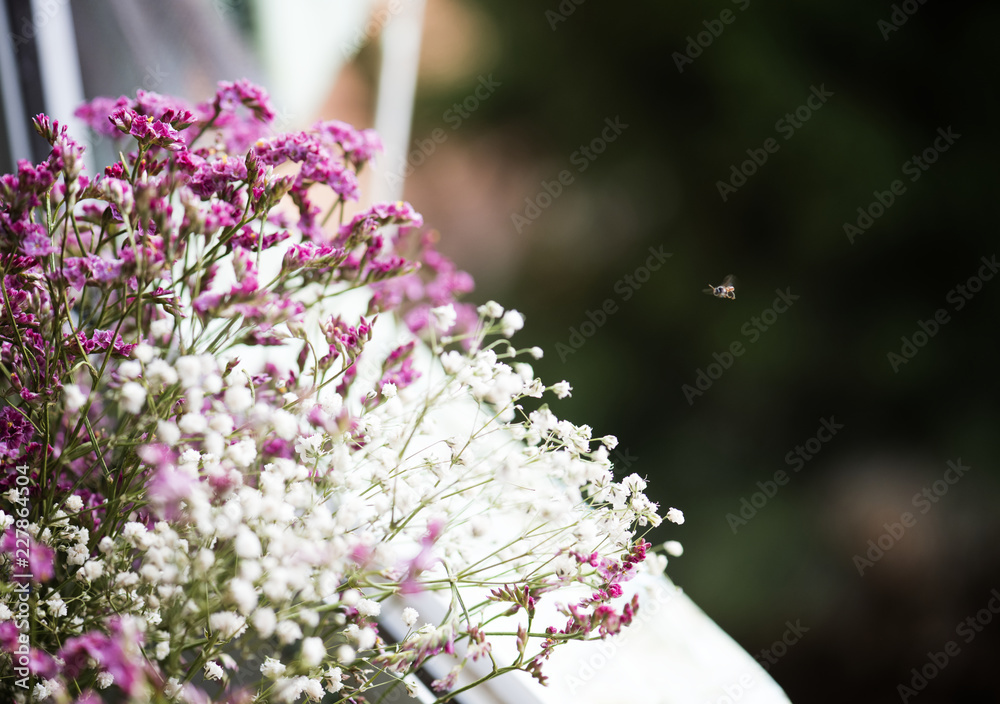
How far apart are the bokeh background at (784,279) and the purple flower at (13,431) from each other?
0.94 m

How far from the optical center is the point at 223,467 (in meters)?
0.41

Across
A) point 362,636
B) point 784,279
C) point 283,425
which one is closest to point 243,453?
point 283,425

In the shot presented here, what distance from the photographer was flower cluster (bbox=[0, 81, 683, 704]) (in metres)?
0.38

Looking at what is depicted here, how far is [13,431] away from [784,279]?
149 centimetres

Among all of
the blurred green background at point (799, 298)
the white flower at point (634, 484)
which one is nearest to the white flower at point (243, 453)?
the white flower at point (634, 484)

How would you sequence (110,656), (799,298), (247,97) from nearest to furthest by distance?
(110,656)
(247,97)
(799,298)

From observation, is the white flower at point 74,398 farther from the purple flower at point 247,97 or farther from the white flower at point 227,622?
the purple flower at point 247,97

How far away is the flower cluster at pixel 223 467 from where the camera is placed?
377 mm

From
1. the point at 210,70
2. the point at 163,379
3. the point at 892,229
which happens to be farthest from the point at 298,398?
the point at 892,229

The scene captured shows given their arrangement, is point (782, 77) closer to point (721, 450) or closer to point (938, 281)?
point (938, 281)

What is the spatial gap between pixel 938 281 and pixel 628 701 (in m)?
1.28

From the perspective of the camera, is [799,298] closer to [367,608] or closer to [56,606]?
[367,608]

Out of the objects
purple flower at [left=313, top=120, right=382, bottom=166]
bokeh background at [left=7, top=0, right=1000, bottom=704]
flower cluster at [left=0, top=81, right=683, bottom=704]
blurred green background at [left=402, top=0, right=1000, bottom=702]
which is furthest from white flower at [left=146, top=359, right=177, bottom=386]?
blurred green background at [left=402, top=0, right=1000, bottom=702]

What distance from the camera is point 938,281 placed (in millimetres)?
1474
